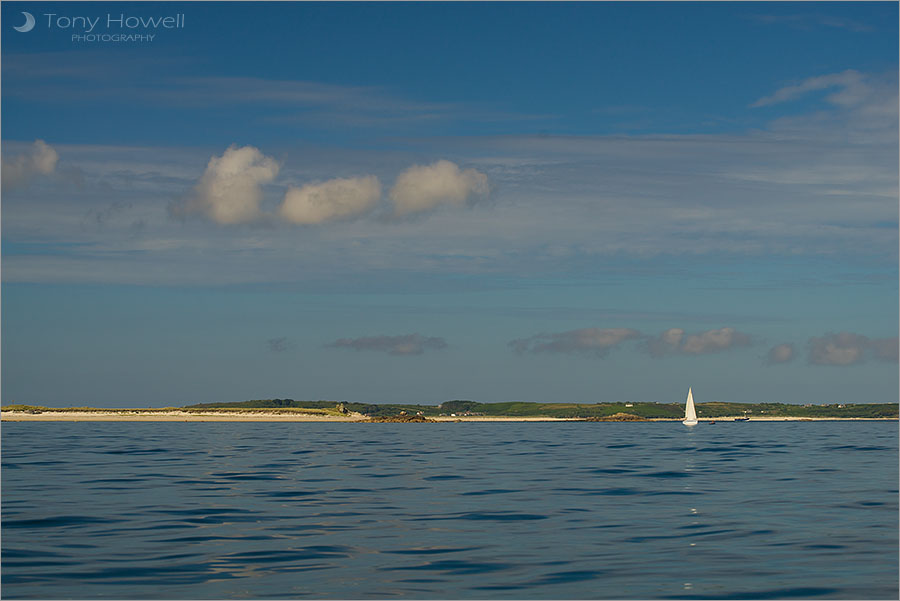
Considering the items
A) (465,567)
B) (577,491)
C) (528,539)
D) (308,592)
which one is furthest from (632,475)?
(308,592)

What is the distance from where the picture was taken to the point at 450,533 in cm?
2958

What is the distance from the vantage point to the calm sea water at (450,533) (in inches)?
861

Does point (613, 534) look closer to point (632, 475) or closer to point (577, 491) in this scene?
point (577, 491)

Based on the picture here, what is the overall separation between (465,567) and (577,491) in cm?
1928

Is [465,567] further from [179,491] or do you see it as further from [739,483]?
[739,483]

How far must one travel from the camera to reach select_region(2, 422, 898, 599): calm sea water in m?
21.9

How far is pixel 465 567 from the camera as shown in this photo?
2403 cm

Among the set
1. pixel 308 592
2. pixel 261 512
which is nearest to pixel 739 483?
pixel 261 512

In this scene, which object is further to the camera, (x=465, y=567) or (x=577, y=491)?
(x=577, y=491)

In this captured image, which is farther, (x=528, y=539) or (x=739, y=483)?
(x=739, y=483)

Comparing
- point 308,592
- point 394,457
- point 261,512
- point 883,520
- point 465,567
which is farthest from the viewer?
point 394,457

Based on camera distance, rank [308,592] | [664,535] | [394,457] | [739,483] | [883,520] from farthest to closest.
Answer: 1. [394,457]
2. [739,483]
3. [883,520]
4. [664,535]
5. [308,592]

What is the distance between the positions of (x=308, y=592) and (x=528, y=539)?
9.36 m

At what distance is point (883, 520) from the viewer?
32.0m
